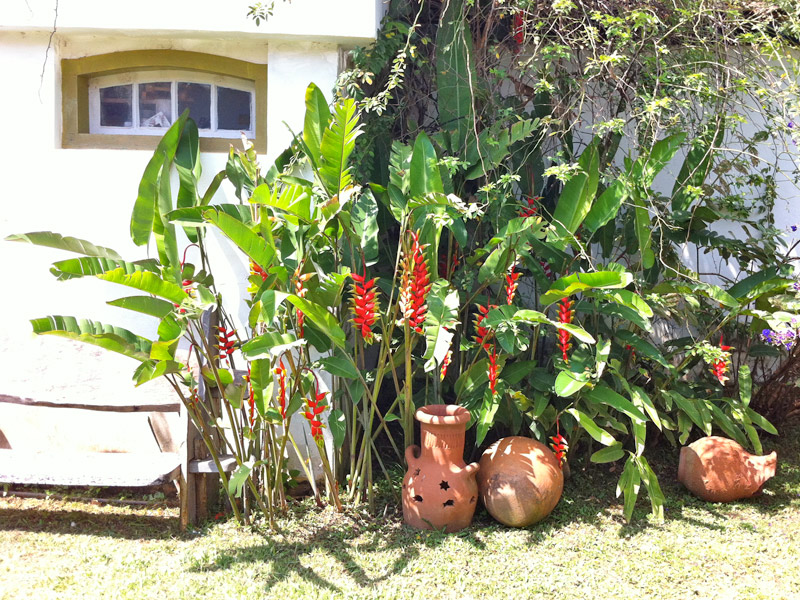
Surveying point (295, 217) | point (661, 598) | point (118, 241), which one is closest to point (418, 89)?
point (295, 217)

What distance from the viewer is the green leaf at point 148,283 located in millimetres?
2959

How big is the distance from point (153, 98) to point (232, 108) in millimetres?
457

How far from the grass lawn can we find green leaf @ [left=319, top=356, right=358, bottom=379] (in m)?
0.79

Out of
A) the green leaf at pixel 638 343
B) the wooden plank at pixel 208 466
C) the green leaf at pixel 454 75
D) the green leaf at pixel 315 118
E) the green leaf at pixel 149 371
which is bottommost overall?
the wooden plank at pixel 208 466

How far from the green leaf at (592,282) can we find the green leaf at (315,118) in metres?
1.35

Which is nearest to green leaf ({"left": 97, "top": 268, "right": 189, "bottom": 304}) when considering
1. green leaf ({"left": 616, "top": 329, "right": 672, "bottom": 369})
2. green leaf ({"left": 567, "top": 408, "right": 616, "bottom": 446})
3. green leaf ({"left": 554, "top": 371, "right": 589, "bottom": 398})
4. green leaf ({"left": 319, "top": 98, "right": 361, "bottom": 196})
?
green leaf ({"left": 319, "top": 98, "right": 361, "bottom": 196})

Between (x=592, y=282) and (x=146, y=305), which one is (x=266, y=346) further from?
(x=592, y=282)

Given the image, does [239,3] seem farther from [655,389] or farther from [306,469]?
[655,389]

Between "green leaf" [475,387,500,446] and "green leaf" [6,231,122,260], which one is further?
"green leaf" [475,387,500,446]

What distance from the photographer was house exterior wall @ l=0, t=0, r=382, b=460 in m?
3.91

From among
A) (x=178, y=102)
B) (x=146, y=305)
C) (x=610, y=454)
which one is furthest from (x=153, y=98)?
(x=610, y=454)

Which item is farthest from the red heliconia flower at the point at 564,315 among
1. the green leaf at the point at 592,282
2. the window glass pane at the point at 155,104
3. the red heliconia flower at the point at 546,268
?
the window glass pane at the point at 155,104

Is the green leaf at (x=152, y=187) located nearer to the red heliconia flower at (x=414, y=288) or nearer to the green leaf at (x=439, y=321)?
the red heliconia flower at (x=414, y=288)

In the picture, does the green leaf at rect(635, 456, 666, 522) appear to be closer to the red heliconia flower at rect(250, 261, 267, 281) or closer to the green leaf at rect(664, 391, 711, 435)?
the green leaf at rect(664, 391, 711, 435)
